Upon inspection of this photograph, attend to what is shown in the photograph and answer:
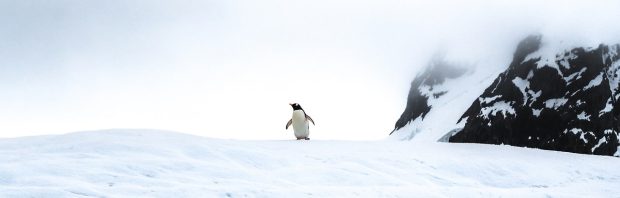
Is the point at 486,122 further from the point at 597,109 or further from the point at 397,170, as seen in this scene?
the point at 397,170

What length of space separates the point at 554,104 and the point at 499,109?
12.6 m

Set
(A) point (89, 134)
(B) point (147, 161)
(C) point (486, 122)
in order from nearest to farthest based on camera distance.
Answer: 1. (B) point (147, 161)
2. (A) point (89, 134)
3. (C) point (486, 122)

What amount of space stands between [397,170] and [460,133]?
148155mm

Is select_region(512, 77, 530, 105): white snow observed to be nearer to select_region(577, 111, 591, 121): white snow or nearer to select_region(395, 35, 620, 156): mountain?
select_region(395, 35, 620, 156): mountain

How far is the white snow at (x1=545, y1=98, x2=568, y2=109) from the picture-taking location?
145m

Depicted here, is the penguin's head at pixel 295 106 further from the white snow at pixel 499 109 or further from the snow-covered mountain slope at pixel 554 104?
the white snow at pixel 499 109

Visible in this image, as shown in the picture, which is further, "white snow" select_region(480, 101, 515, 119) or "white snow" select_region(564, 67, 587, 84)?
"white snow" select_region(480, 101, 515, 119)

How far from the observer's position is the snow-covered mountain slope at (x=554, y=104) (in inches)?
5300

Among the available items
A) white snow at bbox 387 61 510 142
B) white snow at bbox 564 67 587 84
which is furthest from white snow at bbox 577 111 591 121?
white snow at bbox 387 61 510 142

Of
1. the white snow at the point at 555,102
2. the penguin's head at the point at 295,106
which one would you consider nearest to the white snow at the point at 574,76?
the white snow at the point at 555,102

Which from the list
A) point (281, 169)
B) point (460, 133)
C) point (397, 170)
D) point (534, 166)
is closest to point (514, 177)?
point (534, 166)

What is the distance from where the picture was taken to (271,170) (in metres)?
11.5

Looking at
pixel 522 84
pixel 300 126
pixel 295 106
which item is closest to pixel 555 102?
pixel 522 84

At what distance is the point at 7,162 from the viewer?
10.0m
